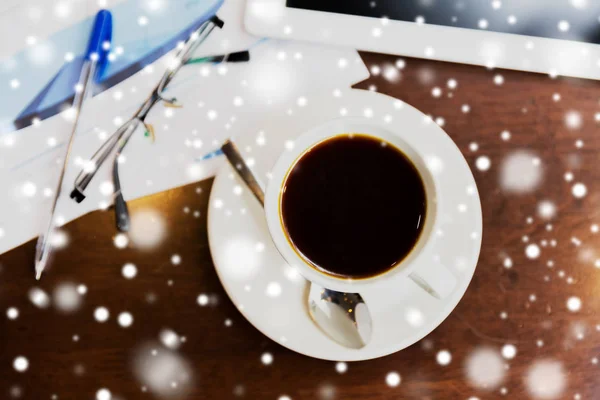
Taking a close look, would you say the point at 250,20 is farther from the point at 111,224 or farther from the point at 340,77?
the point at 111,224

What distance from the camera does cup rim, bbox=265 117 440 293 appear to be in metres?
0.53

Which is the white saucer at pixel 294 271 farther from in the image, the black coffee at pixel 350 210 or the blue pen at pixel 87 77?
the blue pen at pixel 87 77

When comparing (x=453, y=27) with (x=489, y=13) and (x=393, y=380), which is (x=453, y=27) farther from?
(x=393, y=380)

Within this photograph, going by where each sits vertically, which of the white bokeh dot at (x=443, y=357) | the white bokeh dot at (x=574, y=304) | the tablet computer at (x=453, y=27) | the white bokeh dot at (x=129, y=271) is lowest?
the white bokeh dot at (x=129, y=271)

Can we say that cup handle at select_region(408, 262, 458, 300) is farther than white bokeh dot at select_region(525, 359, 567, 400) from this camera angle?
No

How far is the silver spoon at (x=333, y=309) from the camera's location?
0.59 metres

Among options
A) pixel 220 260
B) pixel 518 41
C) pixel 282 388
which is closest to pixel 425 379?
pixel 282 388

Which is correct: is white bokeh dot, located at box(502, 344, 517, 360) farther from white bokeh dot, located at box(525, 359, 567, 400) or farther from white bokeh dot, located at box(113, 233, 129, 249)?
white bokeh dot, located at box(113, 233, 129, 249)

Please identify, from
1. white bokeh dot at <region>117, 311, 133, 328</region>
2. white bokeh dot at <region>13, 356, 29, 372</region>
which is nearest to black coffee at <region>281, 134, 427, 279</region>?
white bokeh dot at <region>117, 311, 133, 328</region>

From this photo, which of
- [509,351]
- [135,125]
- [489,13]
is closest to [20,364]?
[135,125]

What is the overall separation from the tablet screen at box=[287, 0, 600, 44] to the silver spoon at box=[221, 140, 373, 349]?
230mm

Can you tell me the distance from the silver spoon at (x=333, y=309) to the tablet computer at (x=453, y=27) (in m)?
0.18

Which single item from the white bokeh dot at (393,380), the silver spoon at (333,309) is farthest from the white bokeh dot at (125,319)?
the white bokeh dot at (393,380)

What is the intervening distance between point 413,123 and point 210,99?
251 millimetres
